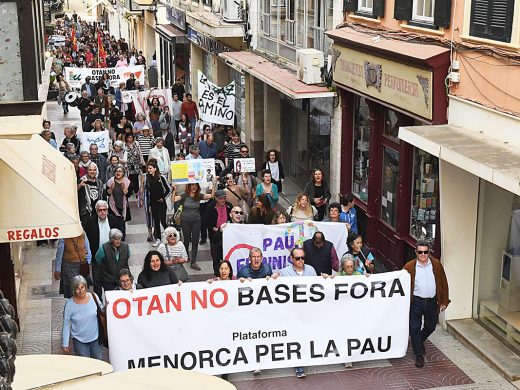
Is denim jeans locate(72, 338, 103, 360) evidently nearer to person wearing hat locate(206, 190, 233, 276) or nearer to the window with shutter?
person wearing hat locate(206, 190, 233, 276)

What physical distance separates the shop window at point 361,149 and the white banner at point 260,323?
17.8 feet

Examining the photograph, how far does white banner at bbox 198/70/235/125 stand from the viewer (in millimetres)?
21688

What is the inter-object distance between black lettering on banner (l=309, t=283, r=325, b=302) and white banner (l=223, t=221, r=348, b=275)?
2.65 m

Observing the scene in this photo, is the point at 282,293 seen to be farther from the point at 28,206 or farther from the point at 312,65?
the point at 312,65

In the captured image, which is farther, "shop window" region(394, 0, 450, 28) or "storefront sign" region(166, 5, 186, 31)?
"storefront sign" region(166, 5, 186, 31)

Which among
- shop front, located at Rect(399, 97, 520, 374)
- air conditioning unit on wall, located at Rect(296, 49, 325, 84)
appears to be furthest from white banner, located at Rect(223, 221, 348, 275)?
air conditioning unit on wall, located at Rect(296, 49, 325, 84)

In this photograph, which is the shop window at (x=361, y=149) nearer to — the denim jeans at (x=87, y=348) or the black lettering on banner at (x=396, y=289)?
the black lettering on banner at (x=396, y=289)

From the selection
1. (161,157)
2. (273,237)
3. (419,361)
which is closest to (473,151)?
(419,361)

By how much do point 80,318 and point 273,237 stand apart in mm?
4129

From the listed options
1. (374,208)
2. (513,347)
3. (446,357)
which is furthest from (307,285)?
(374,208)

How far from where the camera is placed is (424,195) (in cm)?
1385

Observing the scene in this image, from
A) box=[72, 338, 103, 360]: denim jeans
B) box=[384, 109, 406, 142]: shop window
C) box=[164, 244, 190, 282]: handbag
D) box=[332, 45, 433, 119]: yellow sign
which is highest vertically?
box=[332, 45, 433, 119]: yellow sign

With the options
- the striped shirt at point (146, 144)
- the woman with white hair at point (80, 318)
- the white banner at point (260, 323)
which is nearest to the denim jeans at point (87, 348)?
the woman with white hair at point (80, 318)

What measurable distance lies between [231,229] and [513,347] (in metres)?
4.37
